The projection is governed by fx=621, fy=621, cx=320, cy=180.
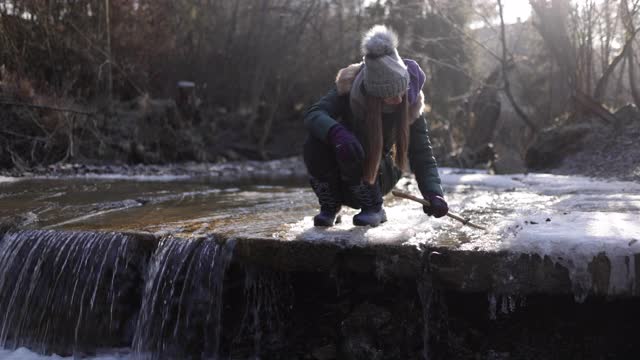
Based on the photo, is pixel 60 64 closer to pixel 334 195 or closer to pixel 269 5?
pixel 269 5

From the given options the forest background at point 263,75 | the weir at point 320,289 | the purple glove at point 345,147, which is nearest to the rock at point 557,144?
the forest background at point 263,75

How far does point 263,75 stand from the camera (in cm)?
2027

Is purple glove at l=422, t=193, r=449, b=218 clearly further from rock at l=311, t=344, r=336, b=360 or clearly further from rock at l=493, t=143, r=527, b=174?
rock at l=493, t=143, r=527, b=174

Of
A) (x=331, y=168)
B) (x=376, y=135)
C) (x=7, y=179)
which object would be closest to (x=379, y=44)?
(x=376, y=135)

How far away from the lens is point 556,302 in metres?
2.87

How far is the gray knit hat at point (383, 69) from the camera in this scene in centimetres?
304

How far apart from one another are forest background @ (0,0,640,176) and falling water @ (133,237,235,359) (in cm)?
681

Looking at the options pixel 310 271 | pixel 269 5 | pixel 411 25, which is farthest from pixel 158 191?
pixel 411 25

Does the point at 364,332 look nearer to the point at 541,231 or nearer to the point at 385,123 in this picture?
the point at 541,231

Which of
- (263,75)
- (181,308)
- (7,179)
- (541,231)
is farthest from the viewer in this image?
(263,75)

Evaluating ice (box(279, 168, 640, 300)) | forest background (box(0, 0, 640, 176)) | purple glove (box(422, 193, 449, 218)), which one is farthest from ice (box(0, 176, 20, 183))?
purple glove (box(422, 193, 449, 218))

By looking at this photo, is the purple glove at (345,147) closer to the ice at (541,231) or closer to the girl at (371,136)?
the girl at (371,136)

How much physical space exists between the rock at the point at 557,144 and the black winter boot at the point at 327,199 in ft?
22.2

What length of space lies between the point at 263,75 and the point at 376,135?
17.4m
